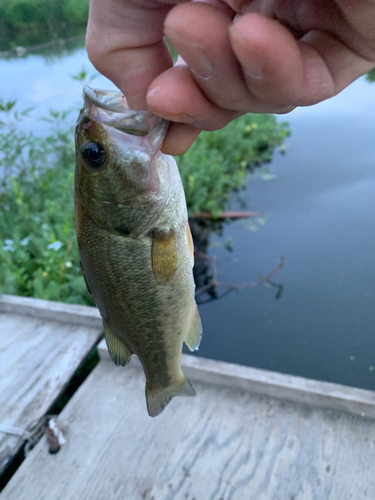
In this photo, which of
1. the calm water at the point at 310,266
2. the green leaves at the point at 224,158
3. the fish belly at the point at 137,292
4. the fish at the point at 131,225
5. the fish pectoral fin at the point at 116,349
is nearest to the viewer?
the fish at the point at 131,225

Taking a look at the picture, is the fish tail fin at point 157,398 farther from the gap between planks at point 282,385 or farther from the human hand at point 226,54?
the human hand at point 226,54

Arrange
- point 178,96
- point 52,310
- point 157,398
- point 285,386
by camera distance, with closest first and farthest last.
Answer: point 178,96, point 157,398, point 285,386, point 52,310

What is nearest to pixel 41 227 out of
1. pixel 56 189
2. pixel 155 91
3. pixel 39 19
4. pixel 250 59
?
pixel 56 189

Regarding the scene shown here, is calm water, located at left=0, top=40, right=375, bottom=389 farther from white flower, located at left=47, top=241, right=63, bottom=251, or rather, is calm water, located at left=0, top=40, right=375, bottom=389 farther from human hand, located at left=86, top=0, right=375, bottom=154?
human hand, located at left=86, top=0, right=375, bottom=154

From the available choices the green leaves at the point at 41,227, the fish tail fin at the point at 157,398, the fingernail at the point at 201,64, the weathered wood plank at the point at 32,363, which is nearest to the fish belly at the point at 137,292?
the fish tail fin at the point at 157,398

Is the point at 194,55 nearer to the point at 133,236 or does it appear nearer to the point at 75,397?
the point at 133,236

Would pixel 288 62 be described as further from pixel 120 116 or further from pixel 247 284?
pixel 247 284
